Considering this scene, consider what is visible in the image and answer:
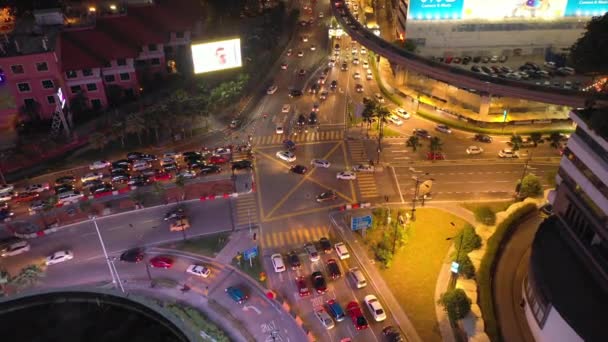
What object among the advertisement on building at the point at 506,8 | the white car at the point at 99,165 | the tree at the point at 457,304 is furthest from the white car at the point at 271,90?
the tree at the point at 457,304

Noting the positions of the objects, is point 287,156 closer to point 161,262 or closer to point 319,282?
point 319,282

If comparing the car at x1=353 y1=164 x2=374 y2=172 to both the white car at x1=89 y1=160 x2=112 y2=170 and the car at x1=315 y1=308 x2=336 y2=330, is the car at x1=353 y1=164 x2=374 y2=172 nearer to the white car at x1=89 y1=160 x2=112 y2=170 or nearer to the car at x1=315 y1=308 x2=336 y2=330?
the car at x1=315 y1=308 x2=336 y2=330

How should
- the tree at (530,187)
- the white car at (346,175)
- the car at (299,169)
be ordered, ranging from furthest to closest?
the car at (299,169) → the white car at (346,175) → the tree at (530,187)

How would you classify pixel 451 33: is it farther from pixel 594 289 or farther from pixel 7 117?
pixel 7 117

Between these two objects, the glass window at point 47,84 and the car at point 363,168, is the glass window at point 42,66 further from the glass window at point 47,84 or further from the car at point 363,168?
the car at point 363,168

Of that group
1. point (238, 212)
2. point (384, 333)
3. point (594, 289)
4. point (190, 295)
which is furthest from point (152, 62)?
point (594, 289)

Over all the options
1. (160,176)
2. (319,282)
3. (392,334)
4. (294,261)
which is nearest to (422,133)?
(294,261)
